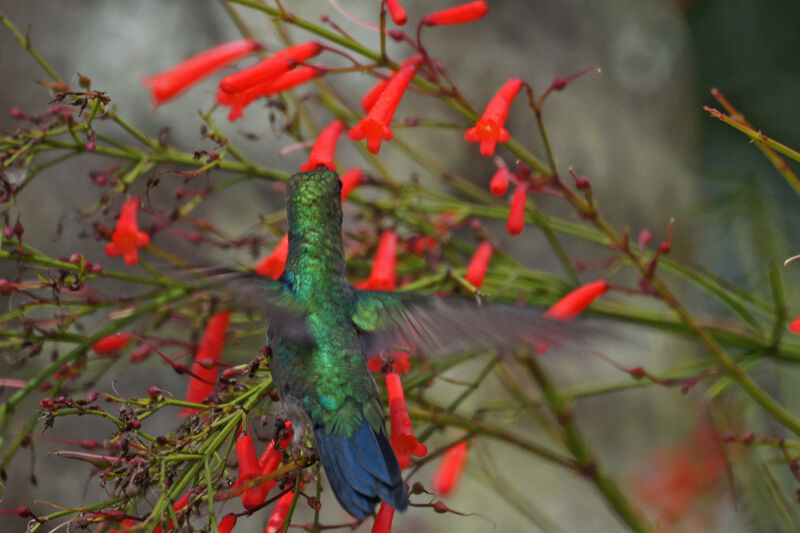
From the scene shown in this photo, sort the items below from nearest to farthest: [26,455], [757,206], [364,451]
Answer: [364,451] → [26,455] → [757,206]

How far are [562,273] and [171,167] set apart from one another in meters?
2.22

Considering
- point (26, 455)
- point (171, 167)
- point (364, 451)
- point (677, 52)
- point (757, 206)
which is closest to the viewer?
point (364, 451)

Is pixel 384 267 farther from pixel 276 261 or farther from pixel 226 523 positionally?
pixel 226 523

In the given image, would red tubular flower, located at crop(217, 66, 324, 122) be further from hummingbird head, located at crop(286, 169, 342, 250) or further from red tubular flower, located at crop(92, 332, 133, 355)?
red tubular flower, located at crop(92, 332, 133, 355)

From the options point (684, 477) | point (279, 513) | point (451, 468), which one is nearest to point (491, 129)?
point (279, 513)

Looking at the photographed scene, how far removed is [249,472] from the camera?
139cm

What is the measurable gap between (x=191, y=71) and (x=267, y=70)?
22cm

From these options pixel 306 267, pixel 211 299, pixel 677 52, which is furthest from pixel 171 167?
pixel 677 52

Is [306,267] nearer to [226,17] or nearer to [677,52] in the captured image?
[226,17]

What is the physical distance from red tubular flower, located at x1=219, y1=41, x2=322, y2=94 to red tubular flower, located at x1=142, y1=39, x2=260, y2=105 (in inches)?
6.3

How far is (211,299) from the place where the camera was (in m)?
1.86

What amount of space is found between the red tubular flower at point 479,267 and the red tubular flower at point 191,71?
0.71 metres

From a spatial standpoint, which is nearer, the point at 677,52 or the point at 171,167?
the point at 171,167

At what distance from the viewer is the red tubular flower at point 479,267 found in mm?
1964
